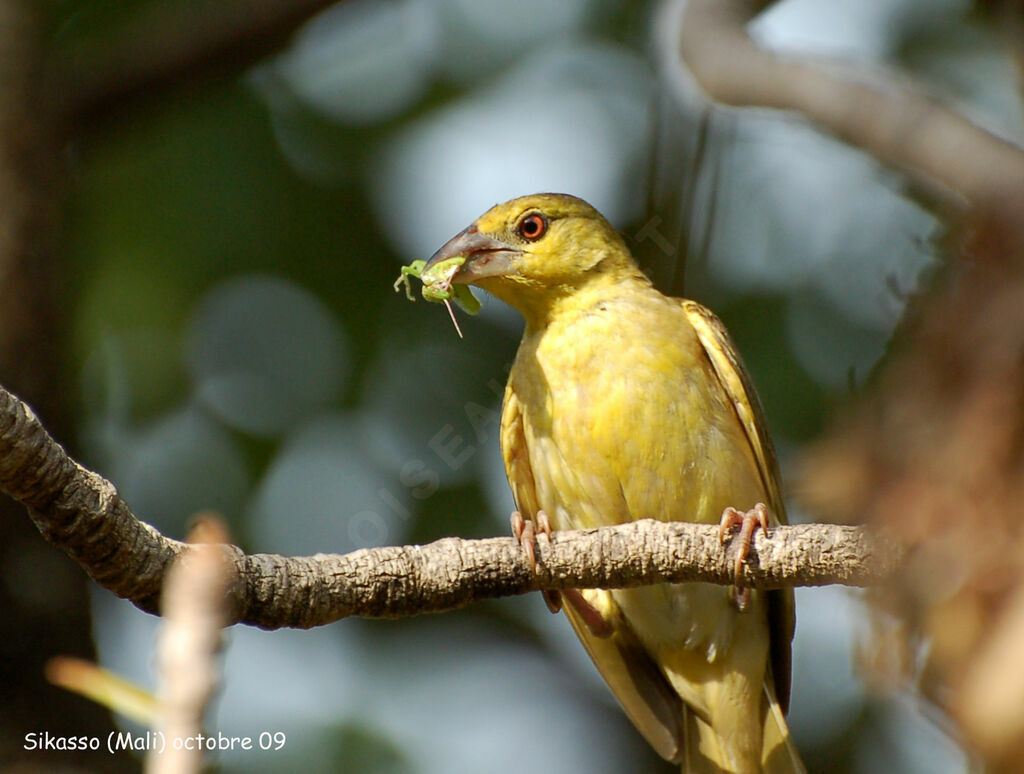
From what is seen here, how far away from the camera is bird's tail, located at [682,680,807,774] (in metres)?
4.98

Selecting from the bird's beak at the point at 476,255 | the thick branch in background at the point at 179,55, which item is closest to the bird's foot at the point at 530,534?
the bird's beak at the point at 476,255

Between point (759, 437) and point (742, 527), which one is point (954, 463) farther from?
point (759, 437)

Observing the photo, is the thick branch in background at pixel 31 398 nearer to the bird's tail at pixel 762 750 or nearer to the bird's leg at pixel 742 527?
the bird's tail at pixel 762 750

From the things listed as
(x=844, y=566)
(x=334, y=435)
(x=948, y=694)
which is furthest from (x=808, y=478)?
(x=334, y=435)

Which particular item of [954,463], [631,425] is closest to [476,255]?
[631,425]

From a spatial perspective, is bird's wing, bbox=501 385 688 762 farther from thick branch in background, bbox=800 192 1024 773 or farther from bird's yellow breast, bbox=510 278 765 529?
thick branch in background, bbox=800 192 1024 773

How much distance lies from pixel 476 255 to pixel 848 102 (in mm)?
1855

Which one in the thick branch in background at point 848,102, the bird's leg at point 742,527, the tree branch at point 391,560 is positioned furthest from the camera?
the bird's leg at point 742,527

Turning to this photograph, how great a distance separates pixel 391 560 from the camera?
3629 mm

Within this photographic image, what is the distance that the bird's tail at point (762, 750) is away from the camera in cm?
498

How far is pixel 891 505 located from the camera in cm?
327

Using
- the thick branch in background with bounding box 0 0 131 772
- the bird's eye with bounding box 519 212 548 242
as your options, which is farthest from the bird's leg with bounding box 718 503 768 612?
the thick branch in background with bounding box 0 0 131 772

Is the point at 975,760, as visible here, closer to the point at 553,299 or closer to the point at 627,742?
the point at 553,299

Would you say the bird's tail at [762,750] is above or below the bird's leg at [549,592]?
below
